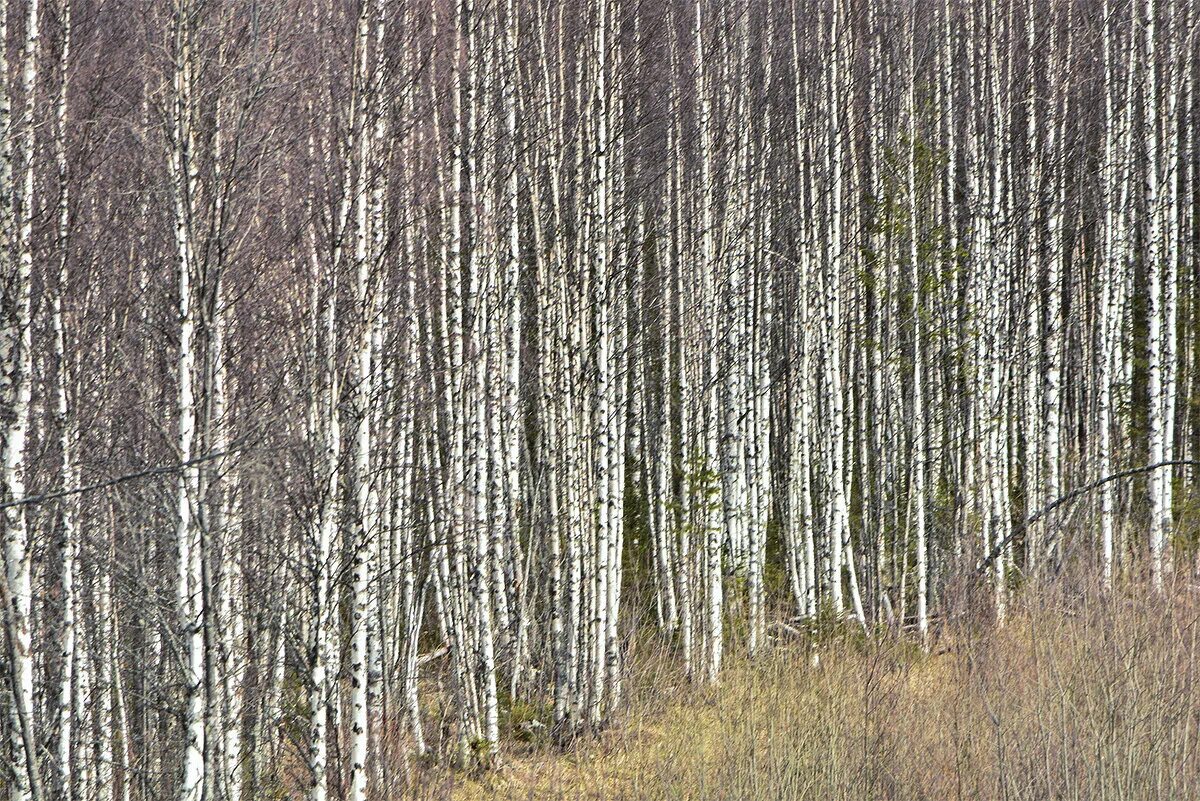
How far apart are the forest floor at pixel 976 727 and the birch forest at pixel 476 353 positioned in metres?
0.14

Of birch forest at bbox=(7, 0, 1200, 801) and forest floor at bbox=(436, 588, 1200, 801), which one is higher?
birch forest at bbox=(7, 0, 1200, 801)

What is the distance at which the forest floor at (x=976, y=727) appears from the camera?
4793 mm

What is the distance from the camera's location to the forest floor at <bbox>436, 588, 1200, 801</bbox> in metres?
4.79

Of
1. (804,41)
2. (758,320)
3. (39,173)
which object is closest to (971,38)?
(804,41)

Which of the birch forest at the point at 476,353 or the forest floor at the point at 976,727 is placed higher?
the birch forest at the point at 476,353

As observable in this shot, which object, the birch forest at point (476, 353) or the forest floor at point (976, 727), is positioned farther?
the birch forest at point (476, 353)

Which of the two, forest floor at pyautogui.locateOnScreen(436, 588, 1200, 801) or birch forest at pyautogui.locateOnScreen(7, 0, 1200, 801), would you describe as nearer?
forest floor at pyautogui.locateOnScreen(436, 588, 1200, 801)

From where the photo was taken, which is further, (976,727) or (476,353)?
(476,353)

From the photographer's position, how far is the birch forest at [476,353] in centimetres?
648

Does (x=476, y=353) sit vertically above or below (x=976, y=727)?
above

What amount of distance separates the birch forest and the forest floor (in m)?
0.14

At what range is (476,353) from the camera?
8.49 meters

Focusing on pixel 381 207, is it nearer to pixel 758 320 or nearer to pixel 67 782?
pixel 67 782

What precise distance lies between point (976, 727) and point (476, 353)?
197 inches
